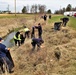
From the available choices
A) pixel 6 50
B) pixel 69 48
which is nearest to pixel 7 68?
pixel 6 50

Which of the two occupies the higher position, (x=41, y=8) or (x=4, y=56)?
(x=4, y=56)

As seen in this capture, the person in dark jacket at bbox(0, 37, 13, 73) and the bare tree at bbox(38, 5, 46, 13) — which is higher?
the person in dark jacket at bbox(0, 37, 13, 73)

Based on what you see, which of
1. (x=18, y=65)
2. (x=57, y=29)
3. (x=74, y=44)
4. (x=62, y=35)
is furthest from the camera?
(x=57, y=29)

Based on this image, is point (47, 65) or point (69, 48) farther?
point (69, 48)

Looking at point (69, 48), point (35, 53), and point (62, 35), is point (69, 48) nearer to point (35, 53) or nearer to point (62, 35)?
point (35, 53)

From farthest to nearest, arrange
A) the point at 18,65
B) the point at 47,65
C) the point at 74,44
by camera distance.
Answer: the point at 74,44 → the point at 18,65 → the point at 47,65

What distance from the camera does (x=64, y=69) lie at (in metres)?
12.0

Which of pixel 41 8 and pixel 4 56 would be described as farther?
pixel 41 8

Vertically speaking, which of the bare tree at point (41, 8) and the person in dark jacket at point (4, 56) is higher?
the person in dark jacket at point (4, 56)

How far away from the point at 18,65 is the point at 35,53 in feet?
7.35

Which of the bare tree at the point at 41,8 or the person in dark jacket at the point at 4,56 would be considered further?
the bare tree at the point at 41,8

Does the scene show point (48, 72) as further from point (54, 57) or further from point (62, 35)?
point (62, 35)

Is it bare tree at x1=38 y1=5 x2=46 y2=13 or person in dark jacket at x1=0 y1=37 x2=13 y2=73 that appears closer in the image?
person in dark jacket at x1=0 y1=37 x2=13 y2=73

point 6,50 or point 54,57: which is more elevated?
point 6,50
